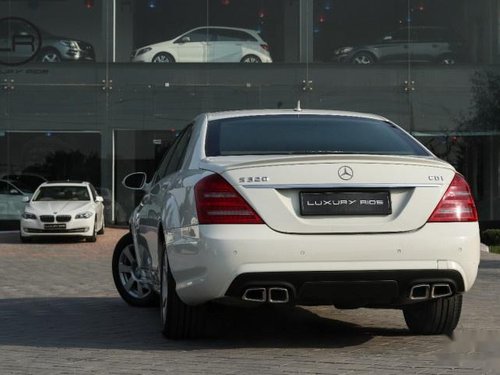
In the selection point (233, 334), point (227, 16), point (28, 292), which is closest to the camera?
point (233, 334)

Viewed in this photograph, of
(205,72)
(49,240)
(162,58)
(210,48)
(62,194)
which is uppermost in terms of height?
(210,48)

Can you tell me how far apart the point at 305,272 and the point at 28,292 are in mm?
5392

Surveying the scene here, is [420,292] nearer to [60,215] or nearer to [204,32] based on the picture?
[60,215]

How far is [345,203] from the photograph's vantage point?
5.64 metres

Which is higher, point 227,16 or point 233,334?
point 227,16

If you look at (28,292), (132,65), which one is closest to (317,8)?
(132,65)

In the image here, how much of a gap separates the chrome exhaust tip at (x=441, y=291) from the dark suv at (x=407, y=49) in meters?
20.9

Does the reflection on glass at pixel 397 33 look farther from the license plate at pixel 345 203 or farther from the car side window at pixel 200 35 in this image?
the license plate at pixel 345 203

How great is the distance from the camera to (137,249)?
8.08 meters

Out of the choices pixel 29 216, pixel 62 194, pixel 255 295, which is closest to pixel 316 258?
pixel 255 295

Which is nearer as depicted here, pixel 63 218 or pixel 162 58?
pixel 63 218

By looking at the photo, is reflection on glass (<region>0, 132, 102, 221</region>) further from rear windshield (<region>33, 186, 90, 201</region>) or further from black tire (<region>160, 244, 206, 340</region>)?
black tire (<region>160, 244, 206, 340</region>)

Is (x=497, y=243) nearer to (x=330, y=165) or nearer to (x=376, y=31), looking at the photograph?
(x=376, y=31)

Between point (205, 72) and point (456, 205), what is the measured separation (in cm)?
2079
